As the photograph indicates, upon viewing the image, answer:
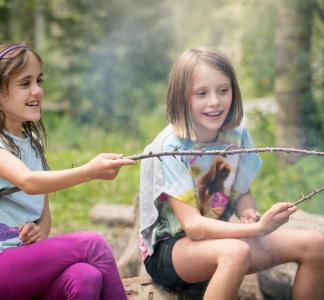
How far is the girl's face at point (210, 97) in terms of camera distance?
2.98 metres

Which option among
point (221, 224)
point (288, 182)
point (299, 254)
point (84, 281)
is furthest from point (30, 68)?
point (288, 182)

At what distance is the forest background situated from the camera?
21.8ft

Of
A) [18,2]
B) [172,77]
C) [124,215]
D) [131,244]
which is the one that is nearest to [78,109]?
→ [18,2]

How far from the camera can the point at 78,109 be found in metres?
11.6

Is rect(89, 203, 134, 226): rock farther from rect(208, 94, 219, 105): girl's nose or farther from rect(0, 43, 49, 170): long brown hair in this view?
rect(0, 43, 49, 170): long brown hair

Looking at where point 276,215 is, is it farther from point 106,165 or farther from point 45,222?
point 45,222

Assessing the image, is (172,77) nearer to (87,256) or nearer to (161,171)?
(161,171)

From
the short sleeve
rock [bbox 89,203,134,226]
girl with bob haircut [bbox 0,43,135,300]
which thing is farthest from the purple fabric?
rock [bbox 89,203,134,226]

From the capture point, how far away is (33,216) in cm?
282

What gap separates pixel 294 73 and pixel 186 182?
4064 mm

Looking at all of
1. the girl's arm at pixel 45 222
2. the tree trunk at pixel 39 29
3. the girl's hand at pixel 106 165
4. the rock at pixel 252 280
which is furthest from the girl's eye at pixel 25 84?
the tree trunk at pixel 39 29

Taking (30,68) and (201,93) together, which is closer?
(30,68)

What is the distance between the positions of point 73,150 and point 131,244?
483 cm

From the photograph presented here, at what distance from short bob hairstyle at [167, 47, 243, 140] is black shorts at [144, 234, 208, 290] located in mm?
477
